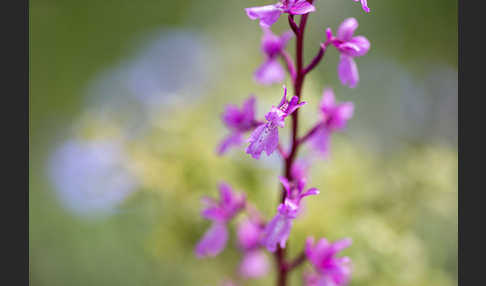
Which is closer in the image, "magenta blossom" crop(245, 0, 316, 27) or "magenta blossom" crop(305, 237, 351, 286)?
"magenta blossom" crop(245, 0, 316, 27)

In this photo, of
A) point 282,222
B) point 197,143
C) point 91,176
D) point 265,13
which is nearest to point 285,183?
point 282,222

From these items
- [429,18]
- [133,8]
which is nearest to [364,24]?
[429,18]

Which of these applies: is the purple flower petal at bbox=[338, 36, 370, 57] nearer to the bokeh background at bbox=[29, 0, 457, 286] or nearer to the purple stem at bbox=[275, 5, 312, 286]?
the purple stem at bbox=[275, 5, 312, 286]

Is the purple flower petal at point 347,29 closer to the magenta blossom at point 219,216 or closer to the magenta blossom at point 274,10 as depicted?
the magenta blossom at point 274,10

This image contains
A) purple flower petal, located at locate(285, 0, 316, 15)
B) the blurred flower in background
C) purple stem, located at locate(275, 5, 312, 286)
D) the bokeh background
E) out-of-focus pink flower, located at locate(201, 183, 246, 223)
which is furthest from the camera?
the blurred flower in background

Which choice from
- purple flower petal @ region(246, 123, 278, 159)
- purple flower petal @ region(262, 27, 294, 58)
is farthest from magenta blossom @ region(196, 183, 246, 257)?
purple flower petal @ region(262, 27, 294, 58)

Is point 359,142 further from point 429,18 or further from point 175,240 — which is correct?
point 429,18
